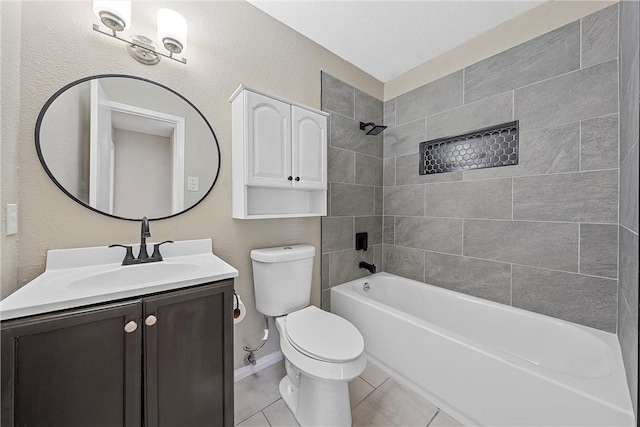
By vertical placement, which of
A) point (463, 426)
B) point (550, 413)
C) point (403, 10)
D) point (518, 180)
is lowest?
point (463, 426)

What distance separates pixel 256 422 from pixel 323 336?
58 cm

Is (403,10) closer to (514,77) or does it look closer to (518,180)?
(514,77)

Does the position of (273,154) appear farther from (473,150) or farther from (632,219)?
(632,219)

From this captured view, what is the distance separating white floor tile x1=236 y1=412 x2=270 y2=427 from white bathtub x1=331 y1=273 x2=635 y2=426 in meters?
0.83

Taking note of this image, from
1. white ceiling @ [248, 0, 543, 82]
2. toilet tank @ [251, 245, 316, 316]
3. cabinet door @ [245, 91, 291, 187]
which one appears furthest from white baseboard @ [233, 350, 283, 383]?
white ceiling @ [248, 0, 543, 82]

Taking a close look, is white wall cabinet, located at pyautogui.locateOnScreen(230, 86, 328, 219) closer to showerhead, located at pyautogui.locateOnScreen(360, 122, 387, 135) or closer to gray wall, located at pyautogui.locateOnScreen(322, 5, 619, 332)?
gray wall, located at pyautogui.locateOnScreen(322, 5, 619, 332)

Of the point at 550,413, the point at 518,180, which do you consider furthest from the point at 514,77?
the point at 550,413

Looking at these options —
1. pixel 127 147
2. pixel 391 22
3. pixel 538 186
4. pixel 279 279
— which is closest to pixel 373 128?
pixel 391 22

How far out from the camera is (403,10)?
1558mm

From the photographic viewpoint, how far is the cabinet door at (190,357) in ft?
2.87

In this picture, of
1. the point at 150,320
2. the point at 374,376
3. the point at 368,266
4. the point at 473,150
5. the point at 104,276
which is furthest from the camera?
the point at 368,266

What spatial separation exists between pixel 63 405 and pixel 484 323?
2.23 metres

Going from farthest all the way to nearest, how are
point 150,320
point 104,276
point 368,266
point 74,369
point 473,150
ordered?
1. point 368,266
2. point 473,150
3. point 104,276
4. point 150,320
5. point 74,369

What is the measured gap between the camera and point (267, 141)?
147cm
